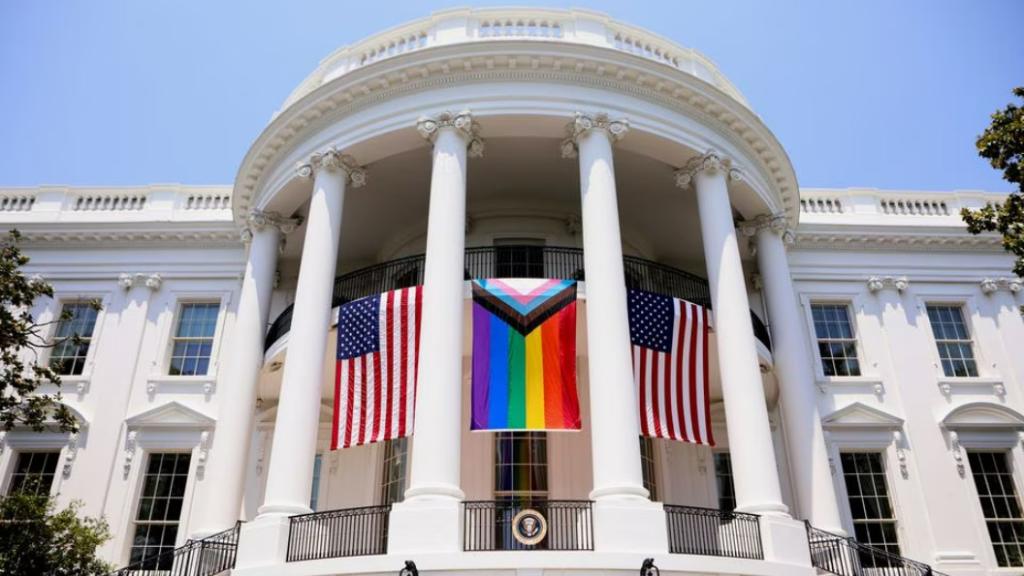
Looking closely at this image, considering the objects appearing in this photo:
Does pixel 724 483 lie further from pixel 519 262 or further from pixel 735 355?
pixel 519 262

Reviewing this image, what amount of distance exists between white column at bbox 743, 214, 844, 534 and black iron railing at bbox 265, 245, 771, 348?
2.23 ft

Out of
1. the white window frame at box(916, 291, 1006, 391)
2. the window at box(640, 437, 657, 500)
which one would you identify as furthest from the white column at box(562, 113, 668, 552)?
the white window frame at box(916, 291, 1006, 391)

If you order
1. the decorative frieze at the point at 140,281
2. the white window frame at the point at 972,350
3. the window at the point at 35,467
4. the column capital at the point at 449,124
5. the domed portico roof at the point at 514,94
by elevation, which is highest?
the domed portico roof at the point at 514,94

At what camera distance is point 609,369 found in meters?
12.6

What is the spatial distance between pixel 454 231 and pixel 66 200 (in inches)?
571

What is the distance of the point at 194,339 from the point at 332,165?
282 inches

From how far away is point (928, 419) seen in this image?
19.0m

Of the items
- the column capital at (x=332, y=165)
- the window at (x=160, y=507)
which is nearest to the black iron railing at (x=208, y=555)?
the window at (x=160, y=507)

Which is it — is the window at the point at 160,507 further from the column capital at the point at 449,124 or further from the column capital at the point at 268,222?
the column capital at the point at 449,124

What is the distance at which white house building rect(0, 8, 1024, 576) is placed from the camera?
12422 millimetres

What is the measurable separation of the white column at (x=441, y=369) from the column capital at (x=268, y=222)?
4.96 m

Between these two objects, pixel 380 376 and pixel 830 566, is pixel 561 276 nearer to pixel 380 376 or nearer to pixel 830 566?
pixel 380 376

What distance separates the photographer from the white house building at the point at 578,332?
12.4 metres

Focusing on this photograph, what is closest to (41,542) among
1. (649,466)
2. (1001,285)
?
(649,466)
